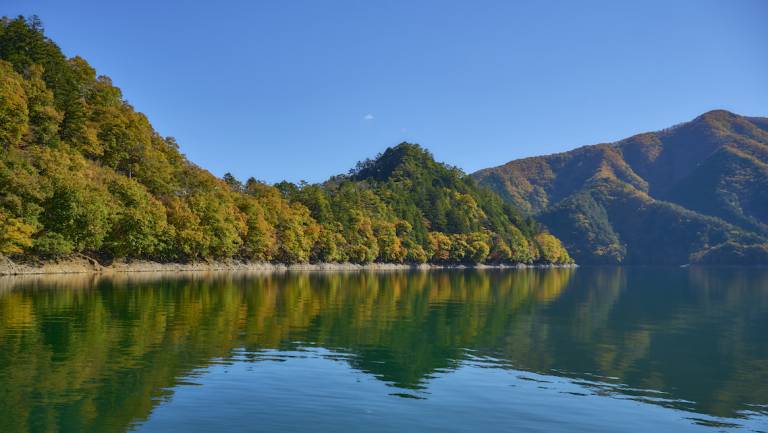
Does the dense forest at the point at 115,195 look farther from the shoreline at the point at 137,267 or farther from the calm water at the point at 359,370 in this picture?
the calm water at the point at 359,370

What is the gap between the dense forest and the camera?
76875mm

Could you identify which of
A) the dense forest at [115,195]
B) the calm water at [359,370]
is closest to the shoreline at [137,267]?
the dense forest at [115,195]

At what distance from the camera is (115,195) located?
305 feet

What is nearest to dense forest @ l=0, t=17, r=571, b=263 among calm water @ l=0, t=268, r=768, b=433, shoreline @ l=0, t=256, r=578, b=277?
shoreline @ l=0, t=256, r=578, b=277

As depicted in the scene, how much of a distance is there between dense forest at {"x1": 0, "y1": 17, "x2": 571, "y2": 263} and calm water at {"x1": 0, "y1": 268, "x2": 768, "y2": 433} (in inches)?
1256

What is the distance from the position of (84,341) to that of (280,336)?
9.13m

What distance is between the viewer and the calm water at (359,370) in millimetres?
17672

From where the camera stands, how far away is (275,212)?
13562 cm

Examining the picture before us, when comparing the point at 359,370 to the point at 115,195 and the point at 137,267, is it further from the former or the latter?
the point at 137,267

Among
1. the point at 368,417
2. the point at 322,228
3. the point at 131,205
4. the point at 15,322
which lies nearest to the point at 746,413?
the point at 368,417

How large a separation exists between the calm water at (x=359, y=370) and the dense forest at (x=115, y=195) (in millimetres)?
31908

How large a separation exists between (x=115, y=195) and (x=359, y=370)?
258ft

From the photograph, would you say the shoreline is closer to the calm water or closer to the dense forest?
the dense forest

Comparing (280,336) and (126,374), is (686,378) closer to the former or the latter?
(280,336)
